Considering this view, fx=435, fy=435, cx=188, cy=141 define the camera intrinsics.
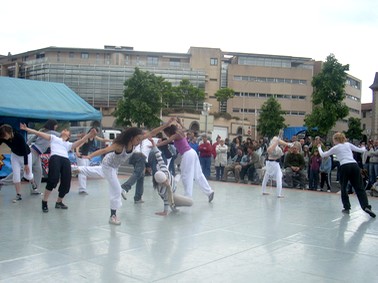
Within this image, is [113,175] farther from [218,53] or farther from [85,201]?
[218,53]

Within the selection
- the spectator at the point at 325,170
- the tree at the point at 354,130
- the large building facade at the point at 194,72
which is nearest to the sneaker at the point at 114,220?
the spectator at the point at 325,170

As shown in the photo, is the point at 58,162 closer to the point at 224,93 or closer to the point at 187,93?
the point at 187,93

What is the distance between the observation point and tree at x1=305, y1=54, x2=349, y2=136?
34250 mm

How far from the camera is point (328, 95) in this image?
116ft

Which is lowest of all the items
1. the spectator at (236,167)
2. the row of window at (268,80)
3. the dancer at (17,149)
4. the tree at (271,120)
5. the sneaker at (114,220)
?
the sneaker at (114,220)

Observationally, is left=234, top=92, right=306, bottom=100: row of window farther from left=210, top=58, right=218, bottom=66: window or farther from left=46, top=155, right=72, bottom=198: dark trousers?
left=46, top=155, right=72, bottom=198: dark trousers

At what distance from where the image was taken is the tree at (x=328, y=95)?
34.2 metres

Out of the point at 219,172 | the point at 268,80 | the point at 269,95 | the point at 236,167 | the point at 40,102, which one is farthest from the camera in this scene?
the point at 268,80

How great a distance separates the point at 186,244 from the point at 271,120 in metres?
53.4

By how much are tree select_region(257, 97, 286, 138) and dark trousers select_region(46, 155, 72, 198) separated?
50660 millimetres

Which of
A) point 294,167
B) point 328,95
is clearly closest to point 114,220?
point 294,167

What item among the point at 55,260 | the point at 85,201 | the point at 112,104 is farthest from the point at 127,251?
the point at 112,104

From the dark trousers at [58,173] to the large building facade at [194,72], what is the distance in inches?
2228

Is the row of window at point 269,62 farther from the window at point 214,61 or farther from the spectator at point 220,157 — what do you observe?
the spectator at point 220,157
